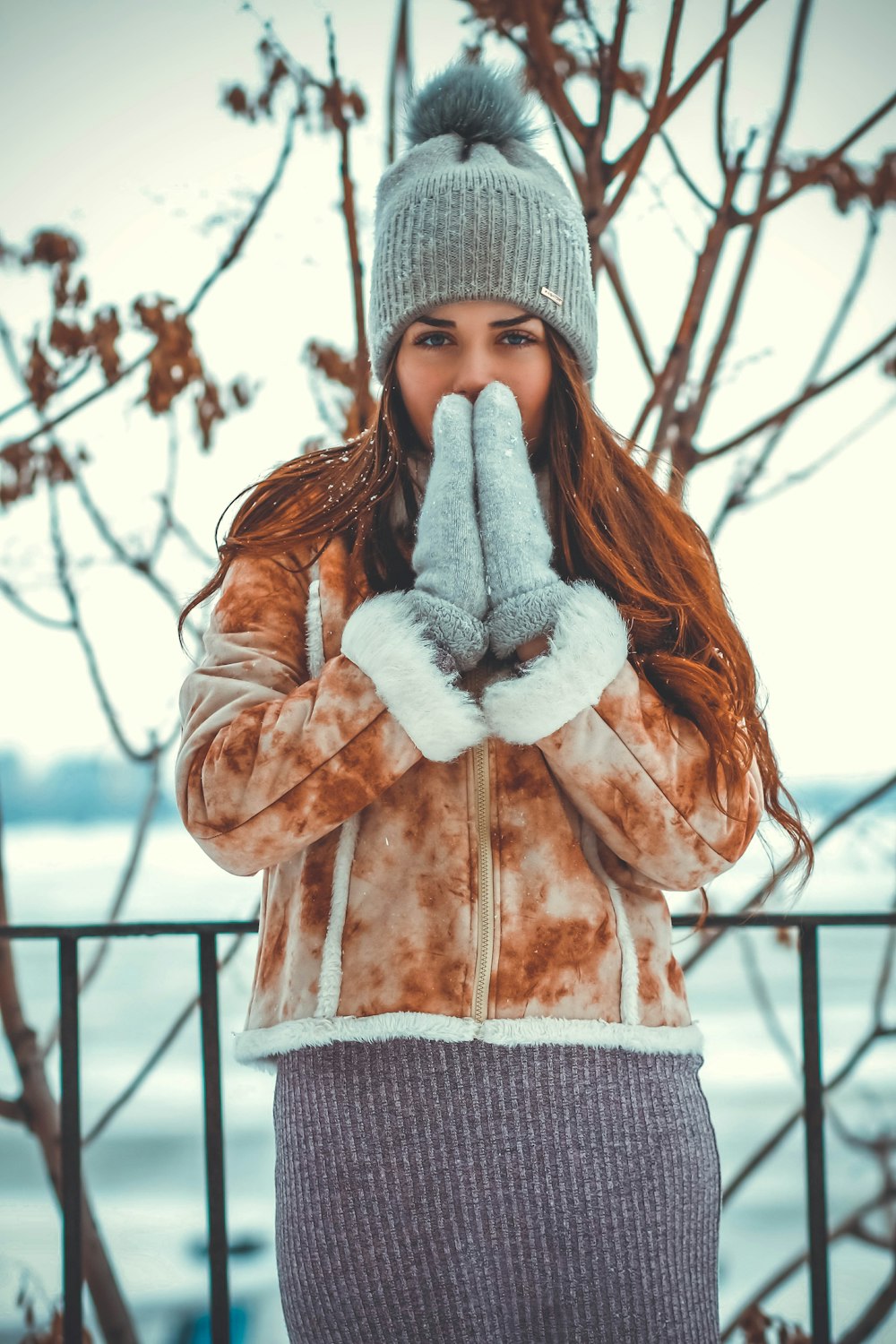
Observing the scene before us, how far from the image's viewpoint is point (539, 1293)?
3.67 feet

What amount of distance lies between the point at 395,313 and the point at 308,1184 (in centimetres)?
102

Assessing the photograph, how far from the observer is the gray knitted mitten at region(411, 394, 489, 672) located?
1151 mm

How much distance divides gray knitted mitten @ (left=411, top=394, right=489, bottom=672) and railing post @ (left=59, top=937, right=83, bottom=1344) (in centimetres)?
95

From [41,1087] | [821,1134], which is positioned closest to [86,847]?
[41,1087]

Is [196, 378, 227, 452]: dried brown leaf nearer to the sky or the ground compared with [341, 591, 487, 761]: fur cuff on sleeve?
nearer to the sky

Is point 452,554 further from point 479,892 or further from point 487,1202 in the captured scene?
point 487,1202

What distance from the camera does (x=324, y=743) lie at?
1.11 meters

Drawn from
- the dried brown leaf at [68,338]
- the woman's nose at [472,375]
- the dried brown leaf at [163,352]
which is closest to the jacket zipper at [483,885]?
the woman's nose at [472,375]

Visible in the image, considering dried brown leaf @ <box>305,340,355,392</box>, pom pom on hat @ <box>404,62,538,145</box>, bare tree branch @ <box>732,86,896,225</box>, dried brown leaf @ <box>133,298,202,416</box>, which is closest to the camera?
pom pom on hat @ <box>404,62,538,145</box>

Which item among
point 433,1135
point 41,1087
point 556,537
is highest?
point 556,537

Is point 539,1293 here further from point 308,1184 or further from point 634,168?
point 634,168

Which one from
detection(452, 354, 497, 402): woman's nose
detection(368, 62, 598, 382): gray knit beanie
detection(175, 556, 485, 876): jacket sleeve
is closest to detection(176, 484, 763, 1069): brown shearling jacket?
detection(175, 556, 485, 876): jacket sleeve

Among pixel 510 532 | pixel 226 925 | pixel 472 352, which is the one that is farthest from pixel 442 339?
pixel 226 925

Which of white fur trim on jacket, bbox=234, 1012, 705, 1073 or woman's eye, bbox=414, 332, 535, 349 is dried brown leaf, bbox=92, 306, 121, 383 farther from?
white fur trim on jacket, bbox=234, 1012, 705, 1073
